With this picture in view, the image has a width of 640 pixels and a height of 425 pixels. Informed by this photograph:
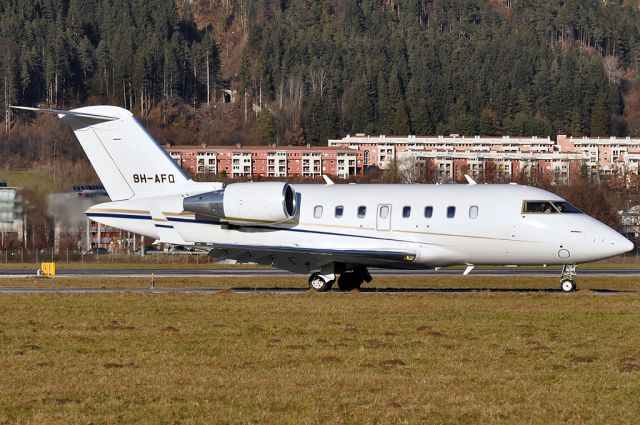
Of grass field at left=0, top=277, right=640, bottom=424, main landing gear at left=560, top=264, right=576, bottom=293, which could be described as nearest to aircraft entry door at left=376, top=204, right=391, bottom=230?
grass field at left=0, top=277, right=640, bottom=424

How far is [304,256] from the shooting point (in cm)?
4106

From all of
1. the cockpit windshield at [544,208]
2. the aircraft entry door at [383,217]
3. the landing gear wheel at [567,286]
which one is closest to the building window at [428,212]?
the aircraft entry door at [383,217]

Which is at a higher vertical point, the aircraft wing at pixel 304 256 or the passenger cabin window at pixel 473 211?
the passenger cabin window at pixel 473 211

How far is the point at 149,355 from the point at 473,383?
259 inches

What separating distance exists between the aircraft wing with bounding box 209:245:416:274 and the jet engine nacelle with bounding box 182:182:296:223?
1.06 metres

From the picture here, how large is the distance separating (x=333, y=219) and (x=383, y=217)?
166 centimetres

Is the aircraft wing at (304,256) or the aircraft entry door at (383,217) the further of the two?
the aircraft entry door at (383,217)

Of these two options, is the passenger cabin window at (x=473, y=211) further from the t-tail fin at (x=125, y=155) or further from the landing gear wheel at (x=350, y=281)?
the t-tail fin at (x=125, y=155)

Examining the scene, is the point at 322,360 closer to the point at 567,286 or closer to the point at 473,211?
the point at 473,211

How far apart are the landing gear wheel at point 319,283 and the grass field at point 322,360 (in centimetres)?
407

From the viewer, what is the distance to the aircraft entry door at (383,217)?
40906mm

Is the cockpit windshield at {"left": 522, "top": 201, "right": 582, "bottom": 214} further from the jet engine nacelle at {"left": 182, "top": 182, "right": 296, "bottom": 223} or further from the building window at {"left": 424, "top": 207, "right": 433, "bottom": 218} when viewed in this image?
the jet engine nacelle at {"left": 182, "top": 182, "right": 296, "bottom": 223}

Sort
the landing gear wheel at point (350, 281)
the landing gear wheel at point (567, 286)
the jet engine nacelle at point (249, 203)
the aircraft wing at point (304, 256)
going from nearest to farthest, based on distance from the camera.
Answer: the aircraft wing at point (304, 256)
the landing gear wheel at point (567, 286)
the jet engine nacelle at point (249, 203)
the landing gear wheel at point (350, 281)

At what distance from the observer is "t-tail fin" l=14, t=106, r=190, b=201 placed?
4341cm
